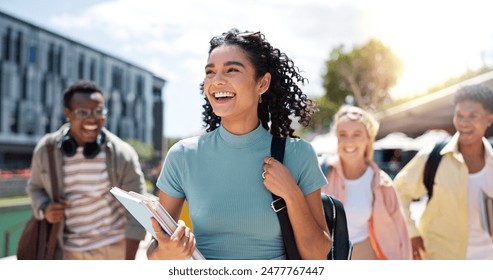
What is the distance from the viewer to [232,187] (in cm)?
145

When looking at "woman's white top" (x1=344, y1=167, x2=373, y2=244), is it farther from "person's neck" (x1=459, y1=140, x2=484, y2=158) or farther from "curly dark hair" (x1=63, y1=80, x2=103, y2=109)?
"curly dark hair" (x1=63, y1=80, x2=103, y2=109)

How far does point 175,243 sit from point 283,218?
30cm

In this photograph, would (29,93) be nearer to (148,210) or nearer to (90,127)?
(90,127)

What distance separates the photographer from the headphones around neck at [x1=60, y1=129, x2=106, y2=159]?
281 cm

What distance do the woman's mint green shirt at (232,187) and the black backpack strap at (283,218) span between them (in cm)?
2

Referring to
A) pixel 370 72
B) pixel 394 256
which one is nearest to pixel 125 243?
pixel 394 256

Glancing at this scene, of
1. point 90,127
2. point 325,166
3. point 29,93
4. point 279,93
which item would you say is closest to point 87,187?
point 90,127

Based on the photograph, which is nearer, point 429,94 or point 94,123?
point 94,123

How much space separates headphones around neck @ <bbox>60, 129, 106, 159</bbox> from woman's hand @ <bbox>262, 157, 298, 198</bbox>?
5.34 ft

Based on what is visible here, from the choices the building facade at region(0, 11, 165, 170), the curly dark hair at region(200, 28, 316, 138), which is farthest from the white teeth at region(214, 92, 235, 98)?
the building facade at region(0, 11, 165, 170)

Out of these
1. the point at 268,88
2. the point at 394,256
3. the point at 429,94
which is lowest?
the point at 394,256

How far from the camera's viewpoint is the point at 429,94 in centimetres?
690
